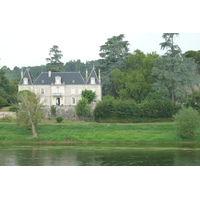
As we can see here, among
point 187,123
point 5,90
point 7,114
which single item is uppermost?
point 5,90

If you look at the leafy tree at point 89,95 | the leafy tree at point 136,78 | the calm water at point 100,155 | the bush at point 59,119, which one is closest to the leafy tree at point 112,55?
the leafy tree at point 136,78

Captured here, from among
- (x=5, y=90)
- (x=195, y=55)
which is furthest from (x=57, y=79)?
(x=195, y=55)

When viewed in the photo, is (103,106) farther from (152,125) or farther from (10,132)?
→ (10,132)

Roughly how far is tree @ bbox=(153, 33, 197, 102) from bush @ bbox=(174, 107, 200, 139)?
34.0 feet

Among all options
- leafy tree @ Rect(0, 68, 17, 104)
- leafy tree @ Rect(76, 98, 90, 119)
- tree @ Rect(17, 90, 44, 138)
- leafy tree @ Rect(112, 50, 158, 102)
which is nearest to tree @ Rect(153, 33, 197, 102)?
leafy tree @ Rect(112, 50, 158, 102)

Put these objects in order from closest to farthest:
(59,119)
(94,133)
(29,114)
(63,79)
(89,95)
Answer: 1. (29,114)
2. (94,133)
3. (59,119)
4. (89,95)
5. (63,79)

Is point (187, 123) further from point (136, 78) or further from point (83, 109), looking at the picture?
point (136, 78)

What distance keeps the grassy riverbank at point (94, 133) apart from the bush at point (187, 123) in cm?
68

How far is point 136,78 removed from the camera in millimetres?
45781

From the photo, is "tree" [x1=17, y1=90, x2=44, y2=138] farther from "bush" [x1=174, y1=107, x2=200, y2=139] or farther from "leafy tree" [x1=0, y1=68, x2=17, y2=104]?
"leafy tree" [x1=0, y1=68, x2=17, y2=104]

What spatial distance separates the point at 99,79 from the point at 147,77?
754 cm

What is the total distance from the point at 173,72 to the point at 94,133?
1486cm

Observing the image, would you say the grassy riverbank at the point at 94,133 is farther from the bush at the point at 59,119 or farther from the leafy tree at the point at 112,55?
the leafy tree at the point at 112,55

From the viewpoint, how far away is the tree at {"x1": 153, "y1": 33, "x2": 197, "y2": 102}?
4250 cm
